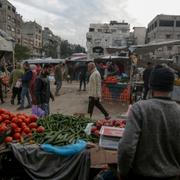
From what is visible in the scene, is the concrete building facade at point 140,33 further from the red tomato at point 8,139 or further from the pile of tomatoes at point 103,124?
the red tomato at point 8,139

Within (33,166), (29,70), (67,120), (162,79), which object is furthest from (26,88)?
(162,79)

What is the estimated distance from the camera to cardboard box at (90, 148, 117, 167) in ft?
17.3

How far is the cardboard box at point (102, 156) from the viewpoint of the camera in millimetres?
5266

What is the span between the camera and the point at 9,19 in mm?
107875

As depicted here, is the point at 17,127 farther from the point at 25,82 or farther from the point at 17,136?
the point at 25,82

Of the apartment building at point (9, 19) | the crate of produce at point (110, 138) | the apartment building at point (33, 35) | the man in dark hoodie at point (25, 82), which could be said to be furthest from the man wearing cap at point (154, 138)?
the apartment building at point (33, 35)

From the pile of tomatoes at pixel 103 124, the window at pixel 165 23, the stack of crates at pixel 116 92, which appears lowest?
the stack of crates at pixel 116 92

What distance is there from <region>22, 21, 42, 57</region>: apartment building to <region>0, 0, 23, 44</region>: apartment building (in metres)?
12.5

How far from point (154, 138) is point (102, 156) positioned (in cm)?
220

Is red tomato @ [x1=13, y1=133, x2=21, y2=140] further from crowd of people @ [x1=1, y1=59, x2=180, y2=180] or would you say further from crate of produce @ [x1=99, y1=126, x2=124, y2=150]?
crowd of people @ [x1=1, y1=59, x2=180, y2=180]

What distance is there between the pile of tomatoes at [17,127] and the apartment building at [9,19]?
92323 millimetres

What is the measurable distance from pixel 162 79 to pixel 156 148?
1.91 feet

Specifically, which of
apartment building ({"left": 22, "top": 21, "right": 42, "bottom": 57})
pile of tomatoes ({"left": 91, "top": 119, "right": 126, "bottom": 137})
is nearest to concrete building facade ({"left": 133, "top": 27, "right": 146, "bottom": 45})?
apartment building ({"left": 22, "top": 21, "right": 42, "bottom": 57})

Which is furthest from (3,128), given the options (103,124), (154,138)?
(154,138)
